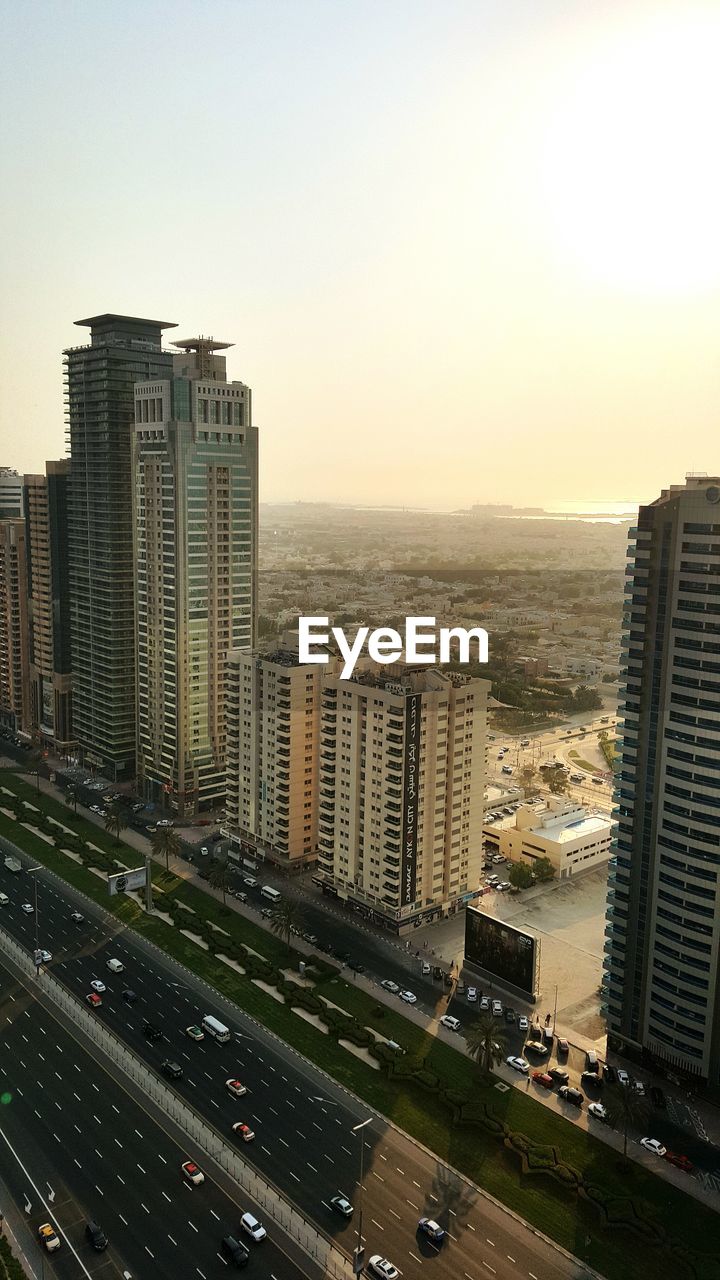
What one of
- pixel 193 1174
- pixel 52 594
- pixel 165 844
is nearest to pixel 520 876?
pixel 165 844

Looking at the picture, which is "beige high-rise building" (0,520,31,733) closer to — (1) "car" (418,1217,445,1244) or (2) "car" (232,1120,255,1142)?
(2) "car" (232,1120,255,1142)

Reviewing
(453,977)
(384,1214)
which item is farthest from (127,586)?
(384,1214)

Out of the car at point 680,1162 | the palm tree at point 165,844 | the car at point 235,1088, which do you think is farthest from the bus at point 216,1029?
the car at point 680,1162

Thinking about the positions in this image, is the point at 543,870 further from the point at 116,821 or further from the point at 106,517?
the point at 106,517

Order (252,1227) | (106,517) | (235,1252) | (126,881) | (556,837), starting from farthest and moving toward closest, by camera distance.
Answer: (106,517), (556,837), (126,881), (252,1227), (235,1252)

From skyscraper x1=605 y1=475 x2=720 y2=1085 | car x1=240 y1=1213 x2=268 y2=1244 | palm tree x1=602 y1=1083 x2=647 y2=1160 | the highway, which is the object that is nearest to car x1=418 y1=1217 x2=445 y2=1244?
the highway

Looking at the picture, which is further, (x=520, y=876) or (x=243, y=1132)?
(x=520, y=876)

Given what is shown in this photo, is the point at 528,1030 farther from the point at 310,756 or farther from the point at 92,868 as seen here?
the point at 92,868
